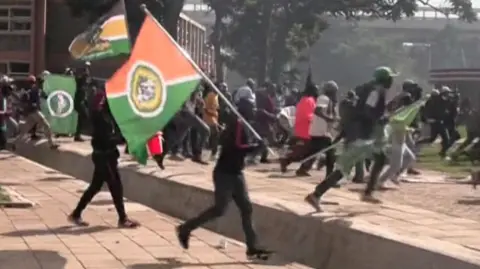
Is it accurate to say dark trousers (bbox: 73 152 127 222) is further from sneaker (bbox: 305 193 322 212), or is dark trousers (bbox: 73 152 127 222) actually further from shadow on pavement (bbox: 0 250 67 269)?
sneaker (bbox: 305 193 322 212)

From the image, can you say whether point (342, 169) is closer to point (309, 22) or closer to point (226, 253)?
point (226, 253)

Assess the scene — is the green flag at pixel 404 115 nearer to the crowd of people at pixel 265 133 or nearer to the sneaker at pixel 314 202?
the crowd of people at pixel 265 133

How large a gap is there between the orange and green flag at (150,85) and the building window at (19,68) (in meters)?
32.8

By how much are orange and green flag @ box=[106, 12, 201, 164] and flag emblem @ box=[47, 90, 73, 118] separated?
12.1 m

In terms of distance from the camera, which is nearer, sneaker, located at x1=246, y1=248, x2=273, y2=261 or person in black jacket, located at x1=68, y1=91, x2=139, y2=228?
sneaker, located at x1=246, y1=248, x2=273, y2=261

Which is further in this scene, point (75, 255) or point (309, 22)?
point (309, 22)

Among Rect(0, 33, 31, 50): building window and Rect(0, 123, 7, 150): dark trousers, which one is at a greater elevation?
Rect(0, 33, 31, 50): building window

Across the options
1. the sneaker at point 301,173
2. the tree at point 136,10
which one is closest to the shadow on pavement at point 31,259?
the sneaker at point 301,173

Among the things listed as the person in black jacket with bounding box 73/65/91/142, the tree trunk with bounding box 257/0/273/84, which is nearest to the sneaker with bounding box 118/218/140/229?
the person in black jacket with bounding box 73/65/91/142

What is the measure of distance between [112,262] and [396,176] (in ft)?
18.9

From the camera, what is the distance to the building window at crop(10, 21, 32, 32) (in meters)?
41.9

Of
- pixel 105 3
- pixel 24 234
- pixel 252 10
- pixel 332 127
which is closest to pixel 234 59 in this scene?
pixel 252 10

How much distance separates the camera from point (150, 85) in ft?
32.9

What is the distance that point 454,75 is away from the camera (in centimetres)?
4550
